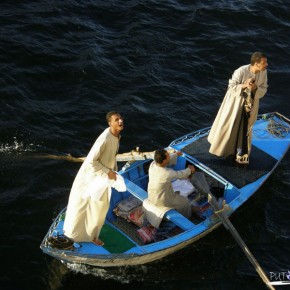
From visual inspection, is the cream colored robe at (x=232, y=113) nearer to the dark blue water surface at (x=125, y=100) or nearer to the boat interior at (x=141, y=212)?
the boat interior at (x=141, y=212)

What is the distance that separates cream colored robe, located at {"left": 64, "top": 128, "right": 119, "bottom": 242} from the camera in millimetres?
9633

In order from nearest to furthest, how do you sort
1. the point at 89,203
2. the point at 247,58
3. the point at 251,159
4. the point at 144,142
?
1. the point at 89,203
2. the point at 251,159
3. the point at 144,142
4. the point at 247,58

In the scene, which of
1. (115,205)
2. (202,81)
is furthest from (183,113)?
(115,205)

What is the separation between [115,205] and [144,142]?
364 cm

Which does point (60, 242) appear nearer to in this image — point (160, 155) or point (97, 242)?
point (97, 242)

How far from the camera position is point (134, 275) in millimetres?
11211

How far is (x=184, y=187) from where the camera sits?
1267cm

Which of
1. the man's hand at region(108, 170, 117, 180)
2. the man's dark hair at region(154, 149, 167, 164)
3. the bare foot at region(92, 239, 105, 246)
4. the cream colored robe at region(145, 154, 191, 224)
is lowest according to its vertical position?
the bare foot at region(92, 239, 105, 246)

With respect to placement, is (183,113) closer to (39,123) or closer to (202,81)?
(202,81)

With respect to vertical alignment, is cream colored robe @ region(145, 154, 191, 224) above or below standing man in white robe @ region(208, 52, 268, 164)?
below

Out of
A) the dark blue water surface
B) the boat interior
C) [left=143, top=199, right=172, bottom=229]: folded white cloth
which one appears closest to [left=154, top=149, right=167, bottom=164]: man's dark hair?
[left=143, top=199, right=172, bottom=229]: folded white cloth

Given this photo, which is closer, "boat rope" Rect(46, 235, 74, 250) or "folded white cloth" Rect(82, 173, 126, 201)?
"folded white cloth" Rect(82, 173, 126, 201)

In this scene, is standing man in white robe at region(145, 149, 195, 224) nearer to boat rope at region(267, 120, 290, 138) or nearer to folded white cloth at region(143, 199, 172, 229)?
folded white cloth at region(143, 199, 172, 229)

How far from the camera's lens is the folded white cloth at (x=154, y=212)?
11.1m
